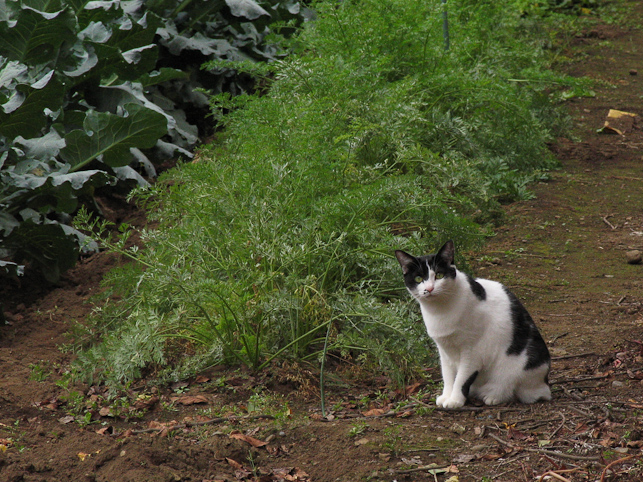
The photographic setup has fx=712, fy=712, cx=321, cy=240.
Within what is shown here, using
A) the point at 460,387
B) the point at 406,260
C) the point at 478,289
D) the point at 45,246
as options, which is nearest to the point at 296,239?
the point at 406,260

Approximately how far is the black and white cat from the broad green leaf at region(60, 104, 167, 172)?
2376 millimetres

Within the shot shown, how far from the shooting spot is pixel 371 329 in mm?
3365

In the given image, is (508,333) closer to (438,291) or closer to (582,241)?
(438,291)

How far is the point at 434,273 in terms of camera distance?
296 centimetres

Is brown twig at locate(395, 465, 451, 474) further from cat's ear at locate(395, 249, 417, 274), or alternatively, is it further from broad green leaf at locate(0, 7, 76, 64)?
broad green leaf at locate(0, 7, 76, 64)

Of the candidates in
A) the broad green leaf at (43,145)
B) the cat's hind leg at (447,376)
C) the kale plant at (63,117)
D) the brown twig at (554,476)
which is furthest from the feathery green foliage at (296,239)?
the brown twig at (554,476)

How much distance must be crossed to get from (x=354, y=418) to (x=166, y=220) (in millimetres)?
1964

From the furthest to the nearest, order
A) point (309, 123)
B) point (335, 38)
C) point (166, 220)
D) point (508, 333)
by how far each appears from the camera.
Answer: point (335, 38) → point (166, 220) → point (309, 123) → point (508, 333)

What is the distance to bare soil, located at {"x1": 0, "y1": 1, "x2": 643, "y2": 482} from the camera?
2541mm

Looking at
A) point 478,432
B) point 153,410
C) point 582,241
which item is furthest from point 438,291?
point 582,241

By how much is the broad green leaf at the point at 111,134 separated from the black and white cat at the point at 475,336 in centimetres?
238

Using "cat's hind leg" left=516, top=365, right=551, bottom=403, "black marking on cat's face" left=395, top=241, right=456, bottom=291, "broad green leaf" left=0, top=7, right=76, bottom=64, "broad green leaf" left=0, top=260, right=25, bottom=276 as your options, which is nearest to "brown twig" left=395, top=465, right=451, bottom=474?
"cat's hind leg" left=516, top=365, right=551, bottom=403

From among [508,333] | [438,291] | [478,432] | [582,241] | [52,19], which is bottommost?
[582,241]

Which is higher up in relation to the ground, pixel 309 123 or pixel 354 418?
pixel 309 123
